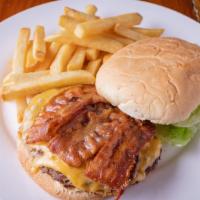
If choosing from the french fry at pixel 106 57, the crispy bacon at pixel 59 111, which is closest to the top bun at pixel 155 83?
the crispy bacon at pixel 59 111

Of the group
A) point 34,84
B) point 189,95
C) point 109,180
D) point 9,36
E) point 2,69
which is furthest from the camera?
point 9,36

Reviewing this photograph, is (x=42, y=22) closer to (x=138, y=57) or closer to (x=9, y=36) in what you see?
(x=9, y=36)

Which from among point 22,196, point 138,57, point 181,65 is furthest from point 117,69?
point 22,196

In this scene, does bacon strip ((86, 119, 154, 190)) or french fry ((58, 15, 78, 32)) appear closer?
bacon strip ((86, 119, 154, 190))

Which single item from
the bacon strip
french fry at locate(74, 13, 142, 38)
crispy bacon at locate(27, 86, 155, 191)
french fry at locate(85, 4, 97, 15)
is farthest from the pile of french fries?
the bacon strip

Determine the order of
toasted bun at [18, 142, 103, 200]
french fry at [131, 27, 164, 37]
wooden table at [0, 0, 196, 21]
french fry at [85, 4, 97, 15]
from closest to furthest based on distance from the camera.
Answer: toasted bun at [18, 142, 103, 200] → french fry at [131, 27, 164, 37] → french fry at [85, 4, 97, 15] → wooden table at [0, 0, 196, 21]

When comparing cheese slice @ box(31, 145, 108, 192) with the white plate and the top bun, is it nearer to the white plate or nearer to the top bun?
the white plate
